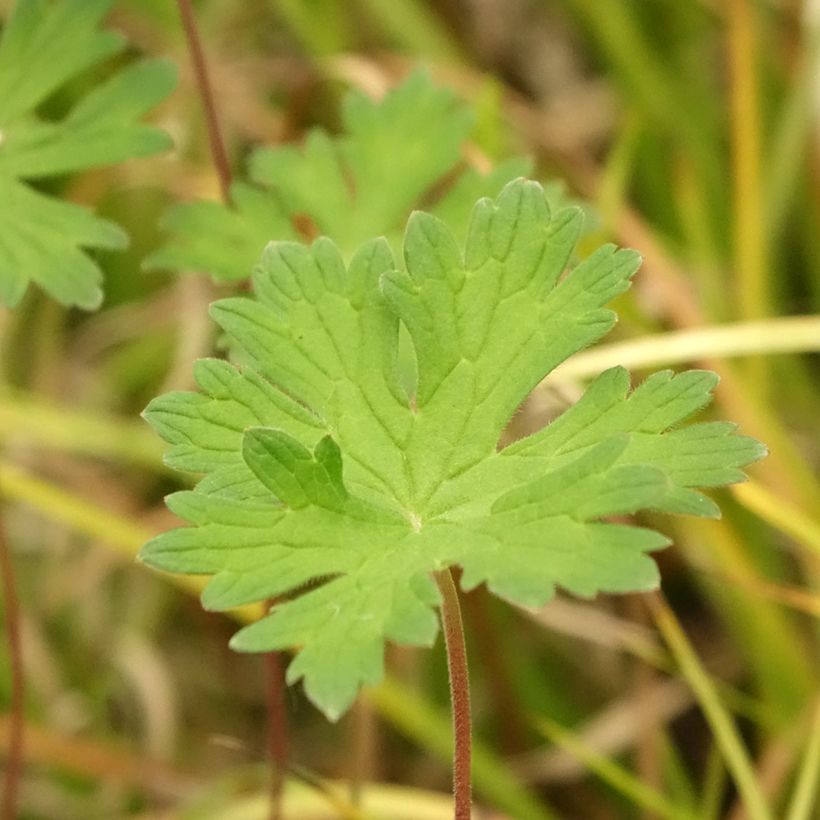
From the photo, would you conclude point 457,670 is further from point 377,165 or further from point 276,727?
point 377,165

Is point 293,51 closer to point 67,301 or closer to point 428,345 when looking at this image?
point 67,301

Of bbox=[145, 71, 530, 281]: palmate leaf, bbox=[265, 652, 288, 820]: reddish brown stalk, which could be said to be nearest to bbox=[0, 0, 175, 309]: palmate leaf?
bbox=[145, 71, 530, 281]: palmate leaf

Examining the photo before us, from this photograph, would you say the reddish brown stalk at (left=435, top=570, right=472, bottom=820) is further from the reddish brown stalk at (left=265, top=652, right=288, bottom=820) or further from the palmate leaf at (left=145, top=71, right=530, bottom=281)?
the palmate leaf at (left=145, top=71, right=530, bottom=281)

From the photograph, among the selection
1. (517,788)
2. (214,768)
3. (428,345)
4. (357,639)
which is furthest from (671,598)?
(357,639)

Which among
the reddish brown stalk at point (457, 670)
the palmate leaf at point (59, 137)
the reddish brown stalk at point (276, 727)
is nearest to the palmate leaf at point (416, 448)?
the reddish brown stalk at point (457, 670)

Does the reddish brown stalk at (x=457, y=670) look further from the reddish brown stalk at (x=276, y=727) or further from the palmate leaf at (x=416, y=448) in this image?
the reddish brown stalk at (x=276, y=727)

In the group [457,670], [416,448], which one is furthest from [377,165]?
[457,670]
